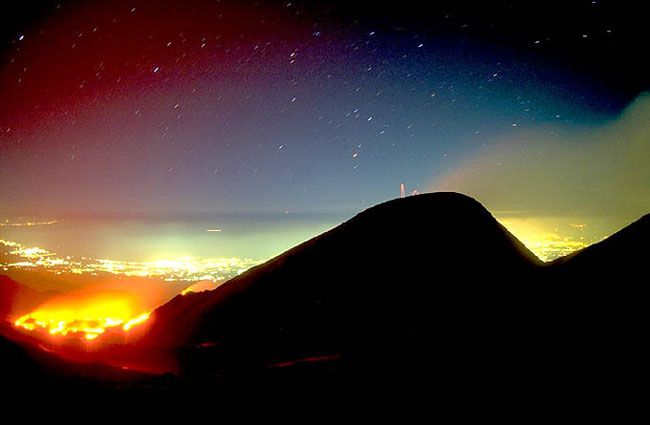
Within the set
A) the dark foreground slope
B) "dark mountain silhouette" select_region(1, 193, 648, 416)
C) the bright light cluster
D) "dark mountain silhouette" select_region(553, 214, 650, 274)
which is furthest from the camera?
the bright light cluster

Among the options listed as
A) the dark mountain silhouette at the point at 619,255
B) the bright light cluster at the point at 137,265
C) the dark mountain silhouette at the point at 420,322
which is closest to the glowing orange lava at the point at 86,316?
the dark mountain silhouette at the point at 420,322

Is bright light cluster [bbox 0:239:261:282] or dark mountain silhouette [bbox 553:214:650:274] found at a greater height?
bright light cluster [bbox 0:239:261:282]

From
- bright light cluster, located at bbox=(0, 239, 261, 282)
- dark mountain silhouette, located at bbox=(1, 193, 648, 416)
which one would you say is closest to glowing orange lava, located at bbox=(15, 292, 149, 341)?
dark mountain silhouette, located at bbox=(1, 193, 648, 416)

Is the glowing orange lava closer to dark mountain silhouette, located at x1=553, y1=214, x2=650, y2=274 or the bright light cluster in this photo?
dark mountain silhouette, located at x1=553, y1=214, x2=650, y2=274

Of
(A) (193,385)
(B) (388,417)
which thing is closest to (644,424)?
(B) (388,417)

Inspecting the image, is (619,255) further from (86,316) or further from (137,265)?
(137,265)

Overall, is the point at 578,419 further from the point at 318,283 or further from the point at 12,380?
the point at 318,283

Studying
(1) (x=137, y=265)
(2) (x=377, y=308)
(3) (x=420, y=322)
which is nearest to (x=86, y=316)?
(2) (x=377, y=308)

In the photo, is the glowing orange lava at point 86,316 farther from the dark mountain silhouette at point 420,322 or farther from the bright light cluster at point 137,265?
the bright light cluster at point 137,265
